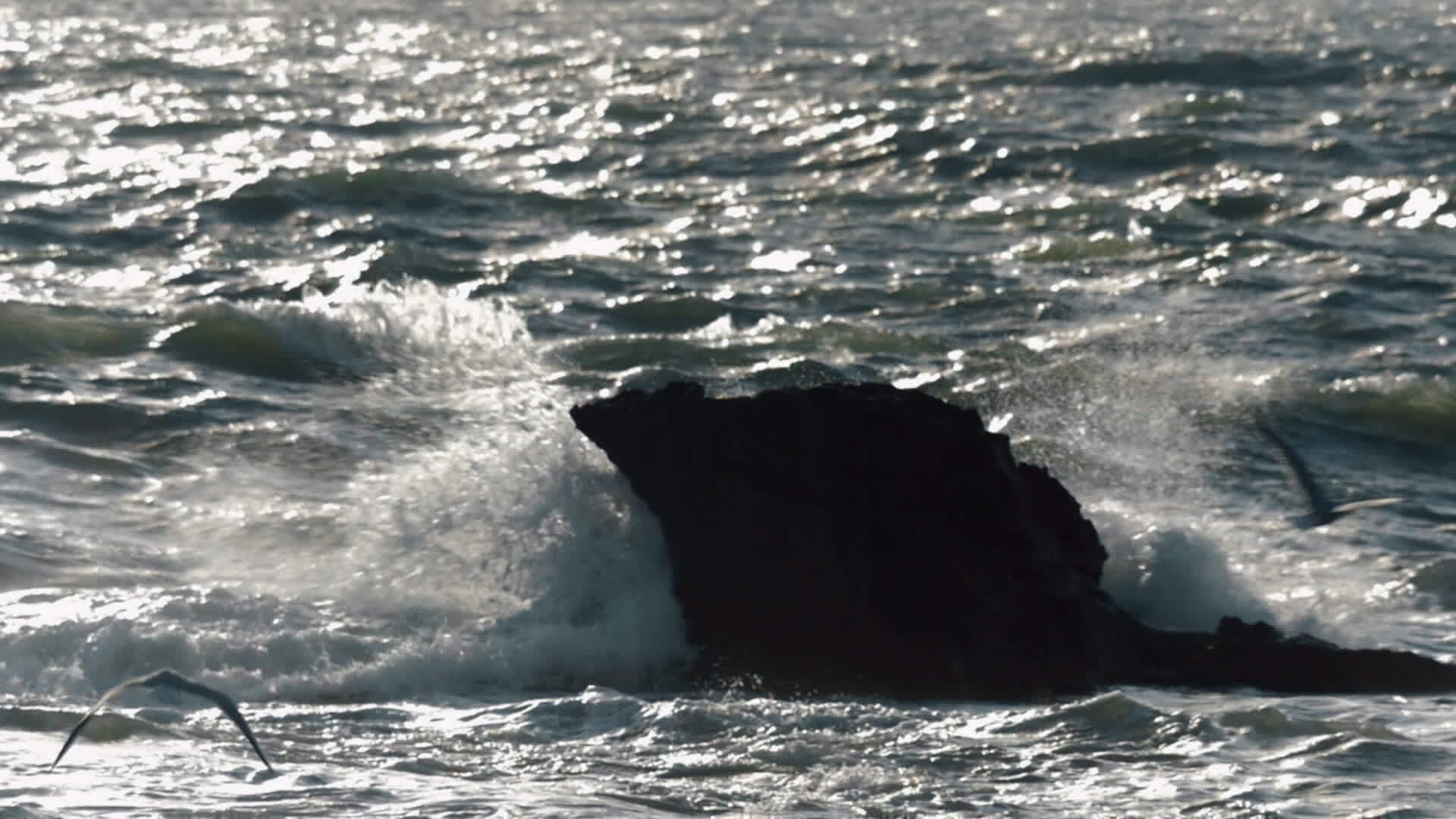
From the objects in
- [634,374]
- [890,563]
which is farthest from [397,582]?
[634,374]

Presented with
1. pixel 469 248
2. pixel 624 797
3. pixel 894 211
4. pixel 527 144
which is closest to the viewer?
pixel 624 797

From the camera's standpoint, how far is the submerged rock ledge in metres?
7.76

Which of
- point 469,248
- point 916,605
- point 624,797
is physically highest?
point 469,248

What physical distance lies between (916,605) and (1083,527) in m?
0.89

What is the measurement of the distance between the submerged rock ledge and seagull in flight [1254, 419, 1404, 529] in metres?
2.22

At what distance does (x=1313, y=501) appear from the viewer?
10.6 metres

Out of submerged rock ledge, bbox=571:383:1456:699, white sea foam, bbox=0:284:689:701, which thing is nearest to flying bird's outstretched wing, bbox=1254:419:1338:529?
submerged rock ledge, bbox=571:383:1456:699

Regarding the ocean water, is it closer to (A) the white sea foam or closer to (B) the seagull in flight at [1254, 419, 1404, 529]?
(A) the white sea foam

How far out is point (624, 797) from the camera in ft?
21.1

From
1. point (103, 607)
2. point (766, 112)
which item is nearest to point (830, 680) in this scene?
point (103, 607)

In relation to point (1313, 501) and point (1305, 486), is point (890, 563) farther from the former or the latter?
point (1305, 486)

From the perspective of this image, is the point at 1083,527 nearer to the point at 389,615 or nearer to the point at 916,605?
the point at 916,605

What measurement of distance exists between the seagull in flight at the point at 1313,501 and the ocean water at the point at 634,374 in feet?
0.42

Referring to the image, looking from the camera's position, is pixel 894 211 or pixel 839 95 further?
pixel 839 95
